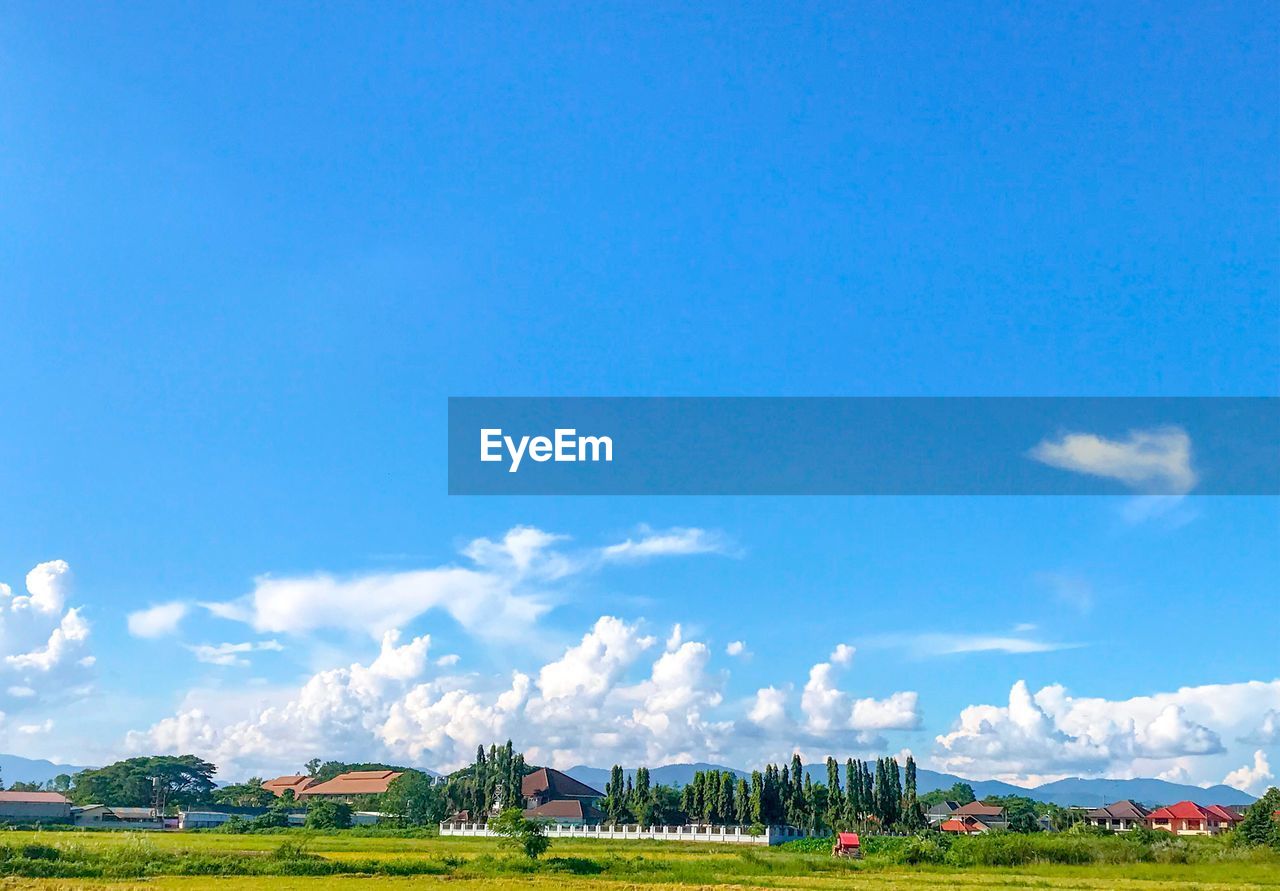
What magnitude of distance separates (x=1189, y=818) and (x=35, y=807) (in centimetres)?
15099

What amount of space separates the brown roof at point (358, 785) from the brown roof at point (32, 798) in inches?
1785

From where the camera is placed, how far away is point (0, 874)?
157ft

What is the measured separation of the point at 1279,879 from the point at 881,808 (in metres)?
62.3

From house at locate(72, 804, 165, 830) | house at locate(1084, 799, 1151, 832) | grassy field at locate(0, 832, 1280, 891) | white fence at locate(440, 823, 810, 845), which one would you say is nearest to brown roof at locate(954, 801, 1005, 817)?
house at locate(1084, 799, 1151, 832)

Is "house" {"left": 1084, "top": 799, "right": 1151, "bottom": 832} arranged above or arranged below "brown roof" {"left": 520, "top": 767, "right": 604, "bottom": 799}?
below

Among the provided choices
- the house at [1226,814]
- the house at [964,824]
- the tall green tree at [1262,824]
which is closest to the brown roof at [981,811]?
the house at [964,824]

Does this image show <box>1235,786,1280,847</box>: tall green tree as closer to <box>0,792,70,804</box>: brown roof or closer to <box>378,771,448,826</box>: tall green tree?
<box>378,771,448,826</box>: tall green tree

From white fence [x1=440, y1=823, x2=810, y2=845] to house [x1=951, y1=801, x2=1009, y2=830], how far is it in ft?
218

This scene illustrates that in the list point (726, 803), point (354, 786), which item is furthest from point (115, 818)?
point (726, 803)

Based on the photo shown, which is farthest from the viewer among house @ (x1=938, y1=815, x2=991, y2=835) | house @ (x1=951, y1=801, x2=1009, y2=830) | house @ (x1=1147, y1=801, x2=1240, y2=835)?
house @ (x1=951, y1=801, x2=1009, y2=830)

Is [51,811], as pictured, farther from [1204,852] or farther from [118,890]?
[1204,852]

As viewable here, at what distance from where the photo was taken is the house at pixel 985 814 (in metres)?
163

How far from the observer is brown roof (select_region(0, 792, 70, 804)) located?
115 m

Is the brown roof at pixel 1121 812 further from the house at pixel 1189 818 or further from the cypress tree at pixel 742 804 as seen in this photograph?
the cypress tree at pixel 742 804
